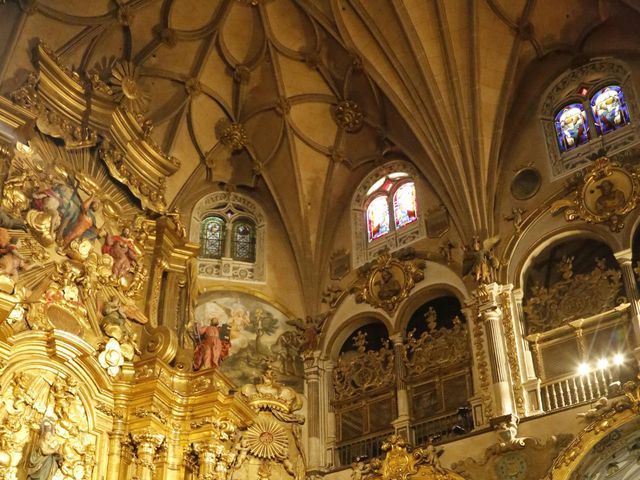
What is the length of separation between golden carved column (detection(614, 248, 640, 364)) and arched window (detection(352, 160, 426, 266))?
4.86 m

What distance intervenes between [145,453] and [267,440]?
3587mm

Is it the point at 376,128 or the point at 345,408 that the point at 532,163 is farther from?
the point at 345,408

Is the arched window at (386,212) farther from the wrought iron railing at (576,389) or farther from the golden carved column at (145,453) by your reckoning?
the golden carved column at (145,453)

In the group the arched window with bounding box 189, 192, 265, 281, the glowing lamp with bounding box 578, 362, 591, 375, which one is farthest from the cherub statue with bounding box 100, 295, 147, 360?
the glowing lamp with bounding box 578, 362, 591, 375

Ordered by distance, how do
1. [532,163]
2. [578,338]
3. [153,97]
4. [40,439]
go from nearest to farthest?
[40,439]
[578,338]
[532,163]
[153,97]

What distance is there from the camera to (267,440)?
17.9 meters

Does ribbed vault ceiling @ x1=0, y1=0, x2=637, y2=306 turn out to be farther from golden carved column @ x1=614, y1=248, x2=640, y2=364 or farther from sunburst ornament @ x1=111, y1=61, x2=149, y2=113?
golden carved column @ x1=614, y1=248, x2=640, y2=364

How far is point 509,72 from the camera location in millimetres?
18812

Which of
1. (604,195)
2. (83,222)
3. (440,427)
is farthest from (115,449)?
(604,195)

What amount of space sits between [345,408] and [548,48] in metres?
9.20

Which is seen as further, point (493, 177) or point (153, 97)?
point (153, 97)

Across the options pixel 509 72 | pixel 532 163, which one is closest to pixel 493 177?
pixel 532 163

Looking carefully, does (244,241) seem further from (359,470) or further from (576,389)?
(576,389)

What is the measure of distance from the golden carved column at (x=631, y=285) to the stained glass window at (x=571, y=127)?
3.12 m
